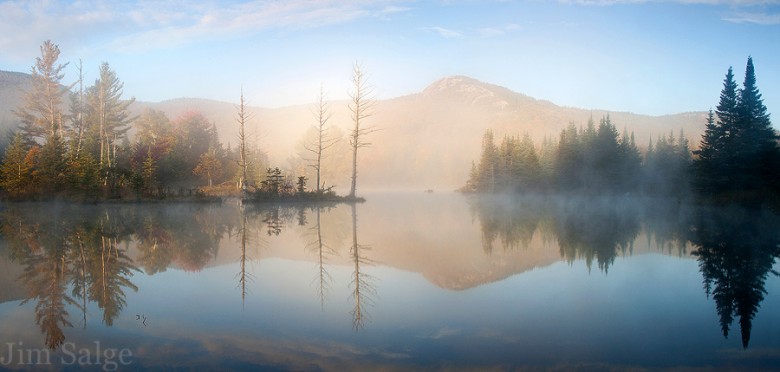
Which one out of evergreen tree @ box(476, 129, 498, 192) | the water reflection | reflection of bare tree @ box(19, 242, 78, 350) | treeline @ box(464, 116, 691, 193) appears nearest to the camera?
reflection of bare tree @ box(19, 242, 78, 350)

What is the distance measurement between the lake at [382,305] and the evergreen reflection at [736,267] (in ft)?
0.18

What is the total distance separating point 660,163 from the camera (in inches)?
2918

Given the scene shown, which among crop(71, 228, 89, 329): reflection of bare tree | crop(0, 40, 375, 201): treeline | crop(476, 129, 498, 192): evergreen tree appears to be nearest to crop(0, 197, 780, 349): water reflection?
crop(71, 228, 89, 329): reflection of bare tree

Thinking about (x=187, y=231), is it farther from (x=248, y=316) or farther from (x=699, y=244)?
(x=699, y=244)

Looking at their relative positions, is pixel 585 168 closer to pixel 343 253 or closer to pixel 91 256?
pixel 343 253

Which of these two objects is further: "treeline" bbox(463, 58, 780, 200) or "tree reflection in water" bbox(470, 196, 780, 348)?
"treeline" bbox(463, 58, 780, 200)

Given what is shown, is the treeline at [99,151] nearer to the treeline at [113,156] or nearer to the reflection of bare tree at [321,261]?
the treeline at [113,156]

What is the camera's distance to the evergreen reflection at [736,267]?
6.36m

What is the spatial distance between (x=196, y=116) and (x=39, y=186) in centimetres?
3643

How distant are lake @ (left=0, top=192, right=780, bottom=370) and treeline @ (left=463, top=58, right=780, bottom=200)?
97.7ft

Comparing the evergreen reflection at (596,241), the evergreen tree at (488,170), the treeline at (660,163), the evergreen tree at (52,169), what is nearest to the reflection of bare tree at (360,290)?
the evergreen reflection at (596,241)

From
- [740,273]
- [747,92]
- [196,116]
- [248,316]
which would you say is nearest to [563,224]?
[740,273]

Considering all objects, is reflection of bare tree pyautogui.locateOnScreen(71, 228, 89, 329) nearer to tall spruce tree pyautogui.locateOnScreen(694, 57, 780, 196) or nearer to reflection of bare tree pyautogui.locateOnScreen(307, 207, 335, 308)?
reflection of bare tree pyautogui.locateOnScreen(307, 207, 335, 308)

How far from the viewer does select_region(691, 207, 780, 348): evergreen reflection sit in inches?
250
